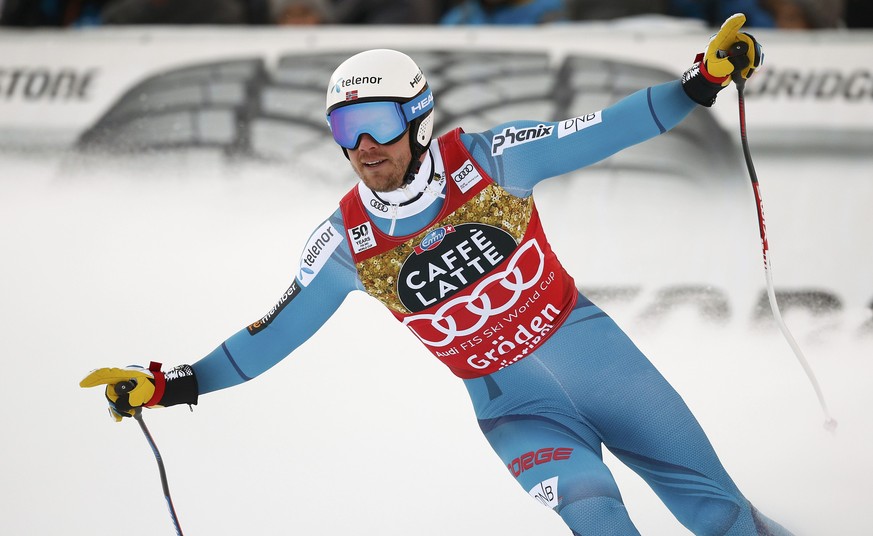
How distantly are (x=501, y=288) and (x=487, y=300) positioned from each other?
0.17ft

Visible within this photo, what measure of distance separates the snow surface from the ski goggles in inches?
64.7

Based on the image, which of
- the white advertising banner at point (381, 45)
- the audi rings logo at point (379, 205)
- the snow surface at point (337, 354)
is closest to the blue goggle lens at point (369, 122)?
the audi rings logo at point (379, 205)

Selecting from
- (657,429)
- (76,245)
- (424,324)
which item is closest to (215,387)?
(424,324)

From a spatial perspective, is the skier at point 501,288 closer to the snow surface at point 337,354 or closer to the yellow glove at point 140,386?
the yellow glove at point 140,386

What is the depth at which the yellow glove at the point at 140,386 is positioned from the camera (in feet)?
10.5

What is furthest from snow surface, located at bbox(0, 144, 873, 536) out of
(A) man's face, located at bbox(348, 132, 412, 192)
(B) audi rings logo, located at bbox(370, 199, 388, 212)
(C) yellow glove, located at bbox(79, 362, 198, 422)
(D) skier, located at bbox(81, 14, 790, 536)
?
(A) man's face, located at bbox(348, 132, 412, 192)

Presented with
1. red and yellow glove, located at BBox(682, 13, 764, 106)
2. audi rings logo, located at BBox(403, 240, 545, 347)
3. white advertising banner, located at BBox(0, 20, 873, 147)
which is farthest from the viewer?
white advertising banner, located at BBox(0, 20, 873, 147)

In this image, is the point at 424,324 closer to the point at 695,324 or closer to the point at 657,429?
the point at 657,429

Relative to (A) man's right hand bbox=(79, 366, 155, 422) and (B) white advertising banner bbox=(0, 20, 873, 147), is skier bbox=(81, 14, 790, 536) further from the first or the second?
(B) white advertising banner bbox=(0, 20, 873, 147)

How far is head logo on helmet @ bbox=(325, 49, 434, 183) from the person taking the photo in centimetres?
300

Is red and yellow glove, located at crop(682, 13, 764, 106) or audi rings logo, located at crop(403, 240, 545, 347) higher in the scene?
red and yellow glove, located at crop(682, 13, 764, 106)

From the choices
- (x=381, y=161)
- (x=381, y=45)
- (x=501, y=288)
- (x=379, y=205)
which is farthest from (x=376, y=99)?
(x=381, y=45)

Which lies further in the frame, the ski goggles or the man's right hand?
the man's right hand

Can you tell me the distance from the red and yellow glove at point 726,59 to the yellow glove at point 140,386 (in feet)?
5.55
